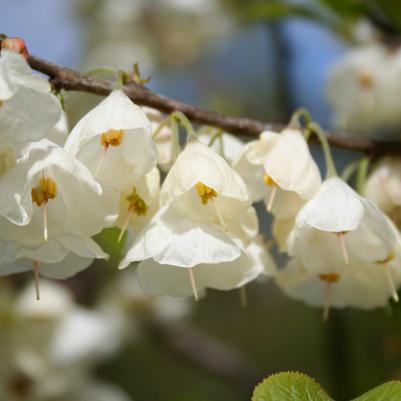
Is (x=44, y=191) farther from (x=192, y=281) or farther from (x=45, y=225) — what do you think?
(x=192, y=281)

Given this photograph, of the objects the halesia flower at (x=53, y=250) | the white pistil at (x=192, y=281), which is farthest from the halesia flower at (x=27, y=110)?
the white pistil at (x=192, y=281)

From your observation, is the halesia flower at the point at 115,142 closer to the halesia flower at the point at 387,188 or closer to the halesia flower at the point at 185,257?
the halesia flower at the point at 185,257

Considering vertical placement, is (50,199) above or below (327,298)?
above

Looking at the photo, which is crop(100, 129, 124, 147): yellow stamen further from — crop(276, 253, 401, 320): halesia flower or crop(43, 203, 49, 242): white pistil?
crop(276, 253, 401, 320): halesia flower

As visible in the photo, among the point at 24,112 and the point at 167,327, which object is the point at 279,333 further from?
the point at 24,112

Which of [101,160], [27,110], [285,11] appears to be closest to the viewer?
[27,110]

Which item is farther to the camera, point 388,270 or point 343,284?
point 343,284

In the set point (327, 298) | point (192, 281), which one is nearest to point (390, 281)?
point (327, 298)
